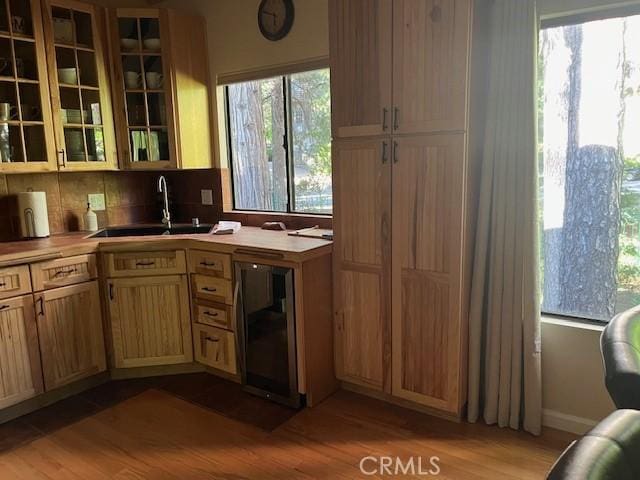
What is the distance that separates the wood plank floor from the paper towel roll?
1251mm

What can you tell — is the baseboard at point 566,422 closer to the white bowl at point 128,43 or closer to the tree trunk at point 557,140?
the tree trunk at point 557,140

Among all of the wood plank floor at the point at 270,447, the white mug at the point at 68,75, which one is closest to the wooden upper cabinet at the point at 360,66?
the wood plank floor at the point at 270,447

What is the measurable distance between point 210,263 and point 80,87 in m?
1.49

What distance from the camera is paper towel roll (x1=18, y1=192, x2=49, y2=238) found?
2.97m

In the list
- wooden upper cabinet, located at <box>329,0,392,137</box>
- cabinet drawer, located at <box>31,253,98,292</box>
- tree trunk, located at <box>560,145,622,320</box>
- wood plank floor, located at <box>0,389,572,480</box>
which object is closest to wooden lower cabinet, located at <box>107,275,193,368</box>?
cabinet drawer, located at <box>31,253,98,292</box>

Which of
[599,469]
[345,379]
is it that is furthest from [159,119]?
[599,469]

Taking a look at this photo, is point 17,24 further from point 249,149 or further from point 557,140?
point 557,140

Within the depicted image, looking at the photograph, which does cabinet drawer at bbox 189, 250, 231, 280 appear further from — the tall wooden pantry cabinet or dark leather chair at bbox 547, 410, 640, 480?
dark leather chair at bbox 547, 410, 640, 480

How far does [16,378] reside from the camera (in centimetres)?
254

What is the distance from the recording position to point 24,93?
2910mm

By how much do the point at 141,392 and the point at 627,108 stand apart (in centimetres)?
297

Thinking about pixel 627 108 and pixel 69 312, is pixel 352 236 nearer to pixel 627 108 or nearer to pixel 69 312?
pixel 627 108

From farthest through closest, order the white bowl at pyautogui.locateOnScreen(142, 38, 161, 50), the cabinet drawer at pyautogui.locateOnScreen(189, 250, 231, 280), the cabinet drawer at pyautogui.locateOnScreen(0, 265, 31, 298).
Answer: the white bowl at pyautogui.locateOnScreen(142, 38, 161, 50) < the cabinet drawer at pyautogui.locateOnScreen(189, 250, 231, 280) < the cabinet drawer at pyautogui.locateOnScreen(0, 265, 31, 298)

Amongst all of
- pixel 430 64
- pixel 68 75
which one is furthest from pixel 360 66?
pixel 68 75
